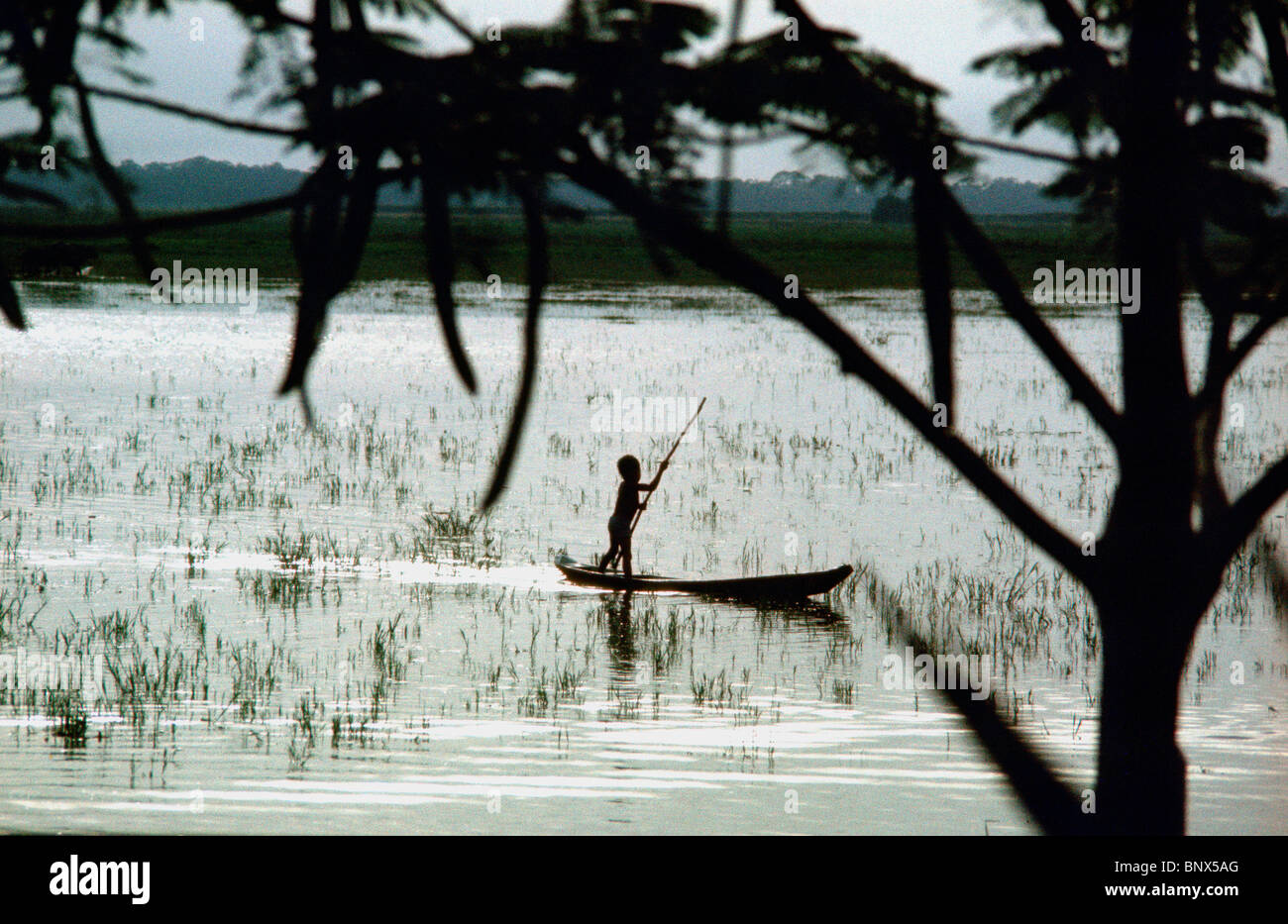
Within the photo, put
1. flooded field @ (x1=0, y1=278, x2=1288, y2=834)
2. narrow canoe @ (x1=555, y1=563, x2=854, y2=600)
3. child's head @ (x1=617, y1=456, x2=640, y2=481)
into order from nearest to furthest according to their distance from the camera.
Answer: flooded field @ (x1=0, y1=278, x2=1288, y2=834), narrow canoe @ (x1=555, y1=563, x2=854, y2=600), child's head @ (x1=617, y1=456, x2=640, y2=481)

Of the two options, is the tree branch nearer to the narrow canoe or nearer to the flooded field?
the flooded field

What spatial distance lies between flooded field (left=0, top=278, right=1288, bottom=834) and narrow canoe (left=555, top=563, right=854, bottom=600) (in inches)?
6.9

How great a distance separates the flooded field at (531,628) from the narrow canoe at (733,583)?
0.18m

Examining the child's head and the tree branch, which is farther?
the child's head

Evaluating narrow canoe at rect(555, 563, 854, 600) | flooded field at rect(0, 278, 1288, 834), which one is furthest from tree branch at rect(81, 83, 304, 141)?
narrow canoe at rect(555, 563, 854, 600)

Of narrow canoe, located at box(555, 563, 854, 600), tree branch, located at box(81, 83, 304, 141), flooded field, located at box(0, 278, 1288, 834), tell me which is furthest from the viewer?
narrow canoe, located at box(555, 563, 854, 600)

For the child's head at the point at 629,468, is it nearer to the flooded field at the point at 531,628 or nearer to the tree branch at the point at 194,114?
the flooded field at the point at 531,628

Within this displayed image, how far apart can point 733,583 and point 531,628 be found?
1719 millimetres

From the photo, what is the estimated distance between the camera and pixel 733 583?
11.7 meters

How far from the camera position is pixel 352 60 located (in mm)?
2215

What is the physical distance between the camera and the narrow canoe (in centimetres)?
1161

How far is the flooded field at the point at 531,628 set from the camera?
24.5ft
